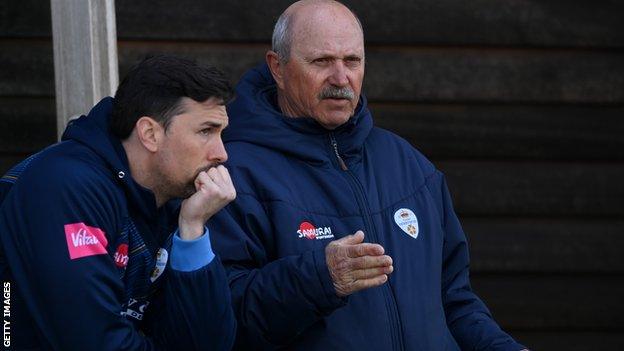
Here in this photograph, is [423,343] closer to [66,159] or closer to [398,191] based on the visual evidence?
[398,191]

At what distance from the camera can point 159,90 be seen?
3.06 metres

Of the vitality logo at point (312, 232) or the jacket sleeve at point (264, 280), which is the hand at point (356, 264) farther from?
the vitality logo at point (312, 232)

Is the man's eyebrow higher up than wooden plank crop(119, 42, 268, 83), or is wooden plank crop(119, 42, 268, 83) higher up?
wooden plank crop(119, 42, 268, 83)

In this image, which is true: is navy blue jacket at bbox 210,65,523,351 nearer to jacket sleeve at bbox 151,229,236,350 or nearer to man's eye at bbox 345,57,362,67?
man's eye at bbox 345,57,362,67

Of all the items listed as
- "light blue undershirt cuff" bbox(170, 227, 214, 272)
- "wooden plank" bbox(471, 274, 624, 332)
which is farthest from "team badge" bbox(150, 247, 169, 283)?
"wooden plank" bbox(471, 274, 624, 332)

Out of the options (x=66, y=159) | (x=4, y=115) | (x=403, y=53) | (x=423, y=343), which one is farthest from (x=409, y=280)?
(x=4, y=115)

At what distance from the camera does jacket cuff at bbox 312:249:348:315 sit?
318 cm

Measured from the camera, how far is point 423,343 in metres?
3.47

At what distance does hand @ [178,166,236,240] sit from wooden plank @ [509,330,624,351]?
8.13ft

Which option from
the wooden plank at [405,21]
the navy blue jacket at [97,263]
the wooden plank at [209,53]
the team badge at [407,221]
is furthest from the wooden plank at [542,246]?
the navy blue jacket at [97,263]

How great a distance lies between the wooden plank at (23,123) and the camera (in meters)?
4.96

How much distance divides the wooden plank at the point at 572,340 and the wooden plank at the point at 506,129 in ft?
2.57

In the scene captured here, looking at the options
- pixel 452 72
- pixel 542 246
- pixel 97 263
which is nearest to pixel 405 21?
pixel 452 72

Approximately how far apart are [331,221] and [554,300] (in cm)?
203
